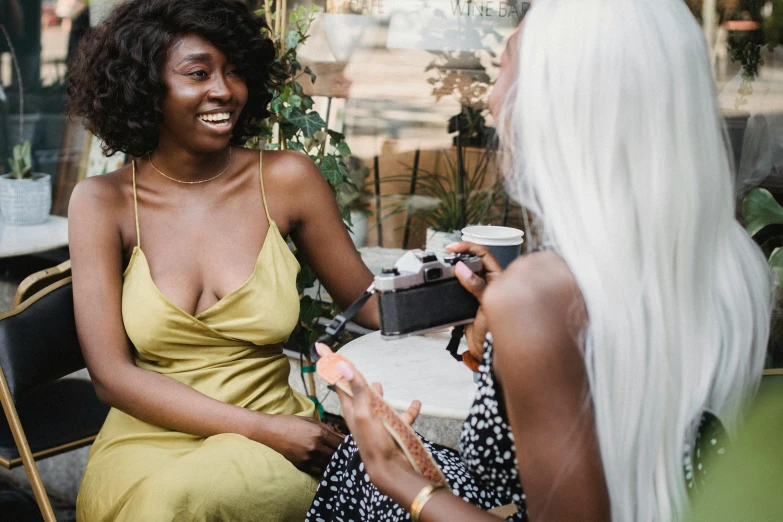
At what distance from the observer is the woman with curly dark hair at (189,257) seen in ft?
6.46

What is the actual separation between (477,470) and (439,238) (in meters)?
2.25

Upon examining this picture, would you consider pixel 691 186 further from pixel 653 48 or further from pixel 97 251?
pixel 97 251

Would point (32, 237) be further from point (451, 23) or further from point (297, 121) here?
point (451, 23)

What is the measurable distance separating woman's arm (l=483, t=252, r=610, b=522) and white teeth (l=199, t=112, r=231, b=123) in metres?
1.24

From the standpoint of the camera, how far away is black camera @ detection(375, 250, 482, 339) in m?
1.45

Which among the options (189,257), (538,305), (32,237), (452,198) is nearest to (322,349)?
(538,305)

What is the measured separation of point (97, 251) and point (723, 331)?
1.53 m

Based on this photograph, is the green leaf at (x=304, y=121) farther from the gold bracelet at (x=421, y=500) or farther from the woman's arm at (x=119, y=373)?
the gold bracelet at (x=421, y=500)

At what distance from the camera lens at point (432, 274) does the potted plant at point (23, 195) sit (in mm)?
2999

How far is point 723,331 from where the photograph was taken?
125 cm

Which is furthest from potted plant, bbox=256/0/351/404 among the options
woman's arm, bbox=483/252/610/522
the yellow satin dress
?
Result: woman's arm, bbox=483/252/610/522

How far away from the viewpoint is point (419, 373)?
2.00 metres

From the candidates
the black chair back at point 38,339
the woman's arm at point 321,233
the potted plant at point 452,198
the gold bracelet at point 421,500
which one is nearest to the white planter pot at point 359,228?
the potted plant at point 452,198

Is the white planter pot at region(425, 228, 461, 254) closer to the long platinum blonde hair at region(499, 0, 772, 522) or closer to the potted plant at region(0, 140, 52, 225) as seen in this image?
the potted plant at region(0, 140, 52, 225)
